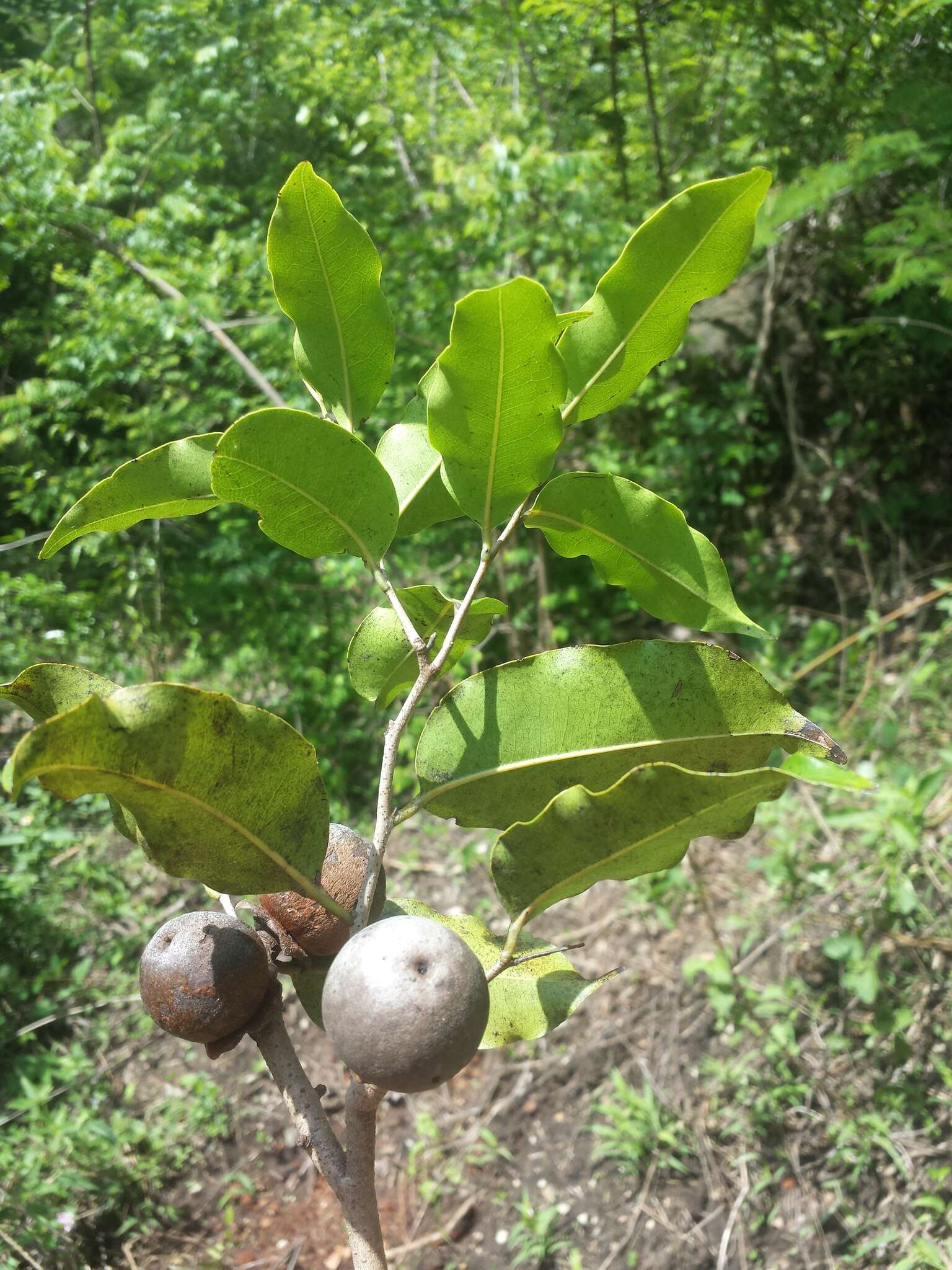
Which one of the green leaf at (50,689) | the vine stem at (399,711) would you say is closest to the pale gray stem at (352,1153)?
the vine stem at (399,711)

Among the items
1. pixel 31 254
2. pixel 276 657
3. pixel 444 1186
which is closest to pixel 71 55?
pixel 31 254

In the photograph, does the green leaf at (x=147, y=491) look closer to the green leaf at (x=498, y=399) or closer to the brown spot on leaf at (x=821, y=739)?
the green leaf at (x=498, y=399)

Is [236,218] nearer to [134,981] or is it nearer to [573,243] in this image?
[573,243]

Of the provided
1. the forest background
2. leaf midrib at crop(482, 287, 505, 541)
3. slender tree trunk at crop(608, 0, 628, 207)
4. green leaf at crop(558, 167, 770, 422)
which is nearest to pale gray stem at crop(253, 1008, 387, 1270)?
leaf midrib at crop(482, 287, 505, 541)

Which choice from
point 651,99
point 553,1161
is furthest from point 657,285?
point 651,99

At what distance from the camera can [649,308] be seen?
580mm

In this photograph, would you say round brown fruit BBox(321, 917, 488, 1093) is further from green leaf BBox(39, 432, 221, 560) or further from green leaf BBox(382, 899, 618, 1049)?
green leaf BBox(39, 432, 221, 560)

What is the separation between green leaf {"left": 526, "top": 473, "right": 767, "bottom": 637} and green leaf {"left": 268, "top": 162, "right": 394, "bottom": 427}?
17cm

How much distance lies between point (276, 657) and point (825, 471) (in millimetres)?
2690

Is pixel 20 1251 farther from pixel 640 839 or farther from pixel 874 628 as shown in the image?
pixel 874 628

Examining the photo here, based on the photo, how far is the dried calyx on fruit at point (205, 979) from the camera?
56 cm

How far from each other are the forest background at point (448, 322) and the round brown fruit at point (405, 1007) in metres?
2.03

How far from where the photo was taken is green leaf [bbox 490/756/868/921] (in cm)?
48

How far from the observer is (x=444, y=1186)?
215 centimetres
